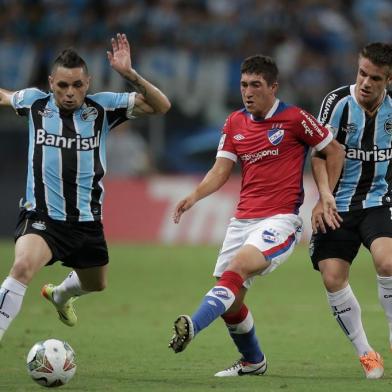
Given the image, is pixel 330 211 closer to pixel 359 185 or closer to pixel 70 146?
pixel 359 185

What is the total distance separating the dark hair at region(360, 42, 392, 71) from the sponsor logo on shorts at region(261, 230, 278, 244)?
1.50 m

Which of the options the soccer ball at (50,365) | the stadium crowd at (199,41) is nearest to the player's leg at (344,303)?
A: the soccer ball at (50,365)

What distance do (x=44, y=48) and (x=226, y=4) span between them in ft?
14.3

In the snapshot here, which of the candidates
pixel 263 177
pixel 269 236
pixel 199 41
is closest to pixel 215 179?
pixel 263 177

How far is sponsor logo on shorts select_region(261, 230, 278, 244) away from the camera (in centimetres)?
766

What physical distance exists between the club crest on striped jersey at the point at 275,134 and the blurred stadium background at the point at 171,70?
38.7 ft

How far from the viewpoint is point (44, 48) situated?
21328 mm

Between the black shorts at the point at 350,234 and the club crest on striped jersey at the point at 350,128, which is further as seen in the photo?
the club crest on striped jersey at the point at 350,128

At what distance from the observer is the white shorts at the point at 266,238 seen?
7.65 metres

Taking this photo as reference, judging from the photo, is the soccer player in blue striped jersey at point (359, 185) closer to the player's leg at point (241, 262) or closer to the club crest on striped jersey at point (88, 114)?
the player's leg at point (241, 262)

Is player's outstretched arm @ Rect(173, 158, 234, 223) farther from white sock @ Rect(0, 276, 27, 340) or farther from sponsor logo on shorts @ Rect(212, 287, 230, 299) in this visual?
white sock @ Rect(0, 276, 27, 340)

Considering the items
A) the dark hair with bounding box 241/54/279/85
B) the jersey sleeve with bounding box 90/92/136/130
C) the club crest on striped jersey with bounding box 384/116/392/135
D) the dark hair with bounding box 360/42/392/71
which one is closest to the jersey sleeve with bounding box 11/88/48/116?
the jersey sleeve with bounding box 90/92/136/130

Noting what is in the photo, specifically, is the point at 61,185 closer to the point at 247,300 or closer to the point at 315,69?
the point at 247,300

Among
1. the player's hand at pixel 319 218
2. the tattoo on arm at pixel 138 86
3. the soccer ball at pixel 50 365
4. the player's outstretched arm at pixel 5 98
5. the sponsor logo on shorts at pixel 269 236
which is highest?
the tattoo on arm at pixel 138 86
